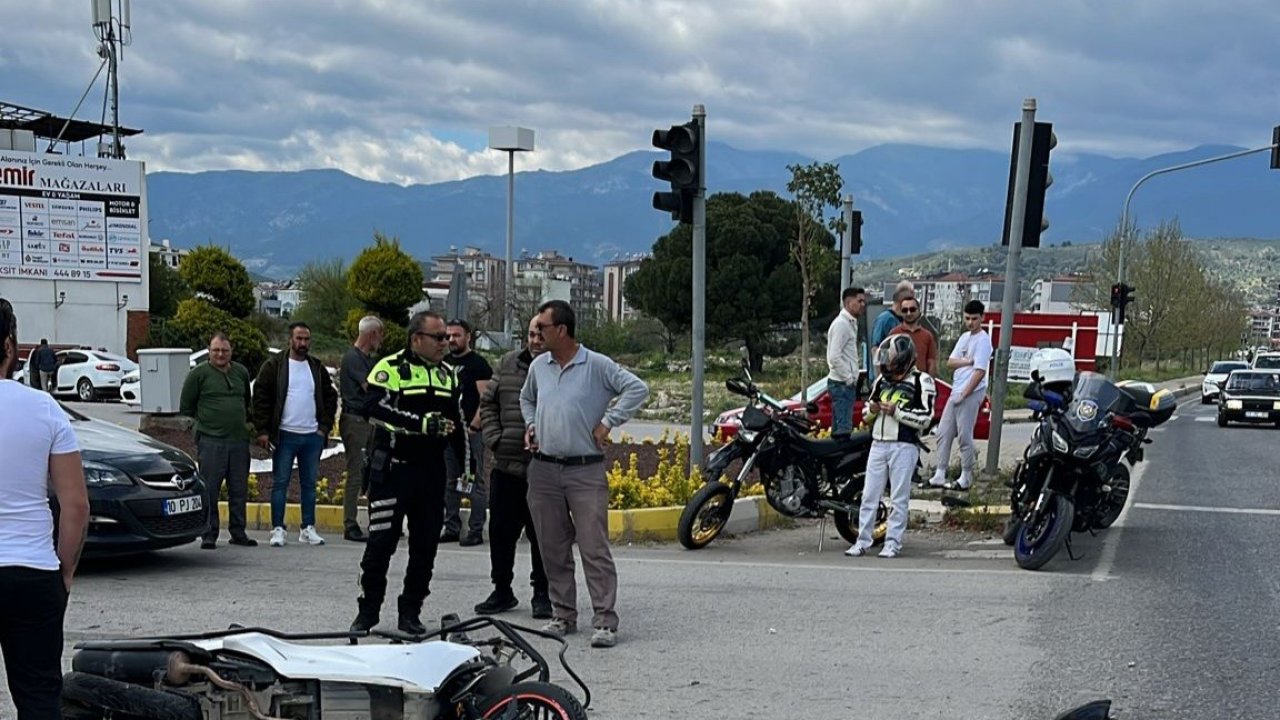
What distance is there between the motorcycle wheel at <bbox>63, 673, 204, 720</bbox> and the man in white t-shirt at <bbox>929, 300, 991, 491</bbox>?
9.52m

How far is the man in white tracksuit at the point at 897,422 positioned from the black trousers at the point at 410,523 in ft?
12.7

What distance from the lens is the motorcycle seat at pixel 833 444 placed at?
33.4 feet

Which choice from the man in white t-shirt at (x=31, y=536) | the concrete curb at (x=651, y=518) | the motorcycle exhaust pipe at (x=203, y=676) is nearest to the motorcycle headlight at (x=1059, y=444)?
the concrete curb at (x=651, y=518)

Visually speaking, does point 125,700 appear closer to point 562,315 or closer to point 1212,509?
point 562,315

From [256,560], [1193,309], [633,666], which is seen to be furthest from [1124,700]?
[1193,309]

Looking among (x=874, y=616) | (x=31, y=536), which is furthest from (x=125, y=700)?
(x=874, y=616)

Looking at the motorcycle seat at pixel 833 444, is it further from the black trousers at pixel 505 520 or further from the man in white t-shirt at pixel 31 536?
the man in white t-shirt at pixel 31 536

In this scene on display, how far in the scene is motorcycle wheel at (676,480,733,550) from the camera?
395 inches

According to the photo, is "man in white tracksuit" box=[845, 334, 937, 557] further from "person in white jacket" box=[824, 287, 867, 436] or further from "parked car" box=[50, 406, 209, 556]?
"parked car" box=[50, 406, 209, 556]

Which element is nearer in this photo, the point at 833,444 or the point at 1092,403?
the point at 1092,403

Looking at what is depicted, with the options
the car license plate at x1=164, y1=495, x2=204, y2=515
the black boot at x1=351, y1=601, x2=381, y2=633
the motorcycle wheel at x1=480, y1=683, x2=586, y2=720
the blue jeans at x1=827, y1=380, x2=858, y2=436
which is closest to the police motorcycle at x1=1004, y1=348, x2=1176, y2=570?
the blue jeans at x1=827, y1=380, x2=858, y2=436

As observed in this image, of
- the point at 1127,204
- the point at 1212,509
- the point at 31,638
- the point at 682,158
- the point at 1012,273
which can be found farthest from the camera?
the point at 1127,204

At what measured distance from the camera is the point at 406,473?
22.6ft

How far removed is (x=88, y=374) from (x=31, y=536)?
30.5m
